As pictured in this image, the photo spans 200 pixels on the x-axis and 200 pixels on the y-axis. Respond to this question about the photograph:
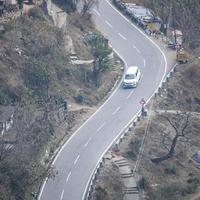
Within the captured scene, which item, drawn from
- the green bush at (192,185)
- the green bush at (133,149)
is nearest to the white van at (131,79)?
the green bush at (133,149)

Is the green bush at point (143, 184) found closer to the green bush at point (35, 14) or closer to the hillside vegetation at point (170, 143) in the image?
the hillside vegetation at point (170, 143)

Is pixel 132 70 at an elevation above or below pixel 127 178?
above

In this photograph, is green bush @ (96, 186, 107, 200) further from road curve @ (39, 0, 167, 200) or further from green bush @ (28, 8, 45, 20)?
green bush @ (28, 8, 45, 20)

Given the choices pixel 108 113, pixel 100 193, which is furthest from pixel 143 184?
pixel 108 113

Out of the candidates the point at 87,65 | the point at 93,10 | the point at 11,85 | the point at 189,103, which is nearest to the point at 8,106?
the point at 11,85

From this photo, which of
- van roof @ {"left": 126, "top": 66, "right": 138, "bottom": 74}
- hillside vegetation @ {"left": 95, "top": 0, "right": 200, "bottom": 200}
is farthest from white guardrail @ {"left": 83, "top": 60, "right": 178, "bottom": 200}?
van roof @ {"left": 126, "top": 66, "right": 138, "bottom": 74}

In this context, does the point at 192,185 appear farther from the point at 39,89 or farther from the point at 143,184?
the point at 39,89

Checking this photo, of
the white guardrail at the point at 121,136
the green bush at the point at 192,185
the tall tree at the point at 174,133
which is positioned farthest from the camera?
the tall tree at the point at 174,133

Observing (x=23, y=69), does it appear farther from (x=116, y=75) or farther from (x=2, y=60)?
(x=116, y=75)
